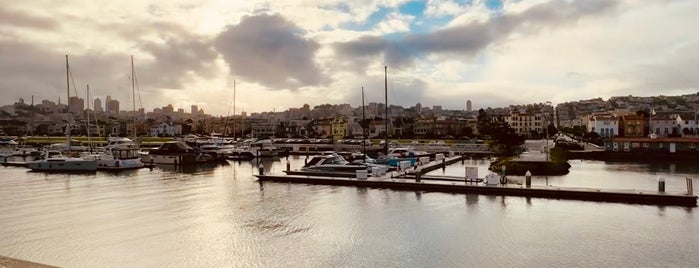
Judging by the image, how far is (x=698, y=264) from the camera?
14.4 m

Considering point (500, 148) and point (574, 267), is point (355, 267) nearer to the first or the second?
point (574, 267)

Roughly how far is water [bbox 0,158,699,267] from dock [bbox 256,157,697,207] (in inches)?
37.5

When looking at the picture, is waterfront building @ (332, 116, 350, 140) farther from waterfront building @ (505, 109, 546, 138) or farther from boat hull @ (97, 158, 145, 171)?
boat hull @ (97, 158, 145, 171)

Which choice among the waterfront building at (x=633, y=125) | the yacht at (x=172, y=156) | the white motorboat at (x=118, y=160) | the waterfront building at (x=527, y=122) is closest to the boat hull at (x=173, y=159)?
the yacht at (x=172, y=156)

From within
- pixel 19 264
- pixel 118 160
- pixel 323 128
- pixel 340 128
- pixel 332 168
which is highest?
pixel 323 128

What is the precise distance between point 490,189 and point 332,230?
39.1ft

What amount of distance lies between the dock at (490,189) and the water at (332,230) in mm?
953

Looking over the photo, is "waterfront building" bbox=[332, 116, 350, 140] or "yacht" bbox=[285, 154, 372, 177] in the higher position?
"waterfront building" bbox=[332, 116, 350, 140]

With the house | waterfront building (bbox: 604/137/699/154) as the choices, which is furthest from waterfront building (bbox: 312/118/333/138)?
waterfront building (bbox: 604/137/699/154)

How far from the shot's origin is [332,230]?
63.0ft

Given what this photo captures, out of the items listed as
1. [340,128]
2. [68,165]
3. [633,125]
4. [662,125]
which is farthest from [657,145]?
[340,128]

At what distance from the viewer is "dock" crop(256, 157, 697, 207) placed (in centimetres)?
2381

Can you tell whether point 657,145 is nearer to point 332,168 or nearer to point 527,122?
point 332,168

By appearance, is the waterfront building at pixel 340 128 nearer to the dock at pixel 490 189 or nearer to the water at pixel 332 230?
the dock at pixel 490 189
